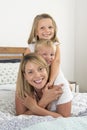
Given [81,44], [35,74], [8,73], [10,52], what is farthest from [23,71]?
[81,44]

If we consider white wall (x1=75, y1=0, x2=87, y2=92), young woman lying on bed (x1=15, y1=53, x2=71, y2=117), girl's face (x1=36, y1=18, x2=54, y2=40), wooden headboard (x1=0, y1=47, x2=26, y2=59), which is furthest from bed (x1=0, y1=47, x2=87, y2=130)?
white wall (x1=75, y1=0, x2=87, y2=92)

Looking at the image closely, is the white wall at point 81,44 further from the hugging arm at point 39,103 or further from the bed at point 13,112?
the hugging arm at point 39,103

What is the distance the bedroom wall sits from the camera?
10.4ft

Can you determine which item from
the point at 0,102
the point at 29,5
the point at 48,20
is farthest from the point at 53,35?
the point at 29,5

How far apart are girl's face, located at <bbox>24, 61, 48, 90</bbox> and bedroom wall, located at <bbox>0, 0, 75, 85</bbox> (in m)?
1.74

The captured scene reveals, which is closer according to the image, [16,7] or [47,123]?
[47,123]

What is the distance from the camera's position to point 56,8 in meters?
3.63

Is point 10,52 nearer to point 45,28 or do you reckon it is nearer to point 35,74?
point 45,28

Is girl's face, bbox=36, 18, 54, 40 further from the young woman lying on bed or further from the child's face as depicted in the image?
the young woman lying on bed

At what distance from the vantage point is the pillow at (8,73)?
8.96 feet

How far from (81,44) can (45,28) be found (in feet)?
6.60

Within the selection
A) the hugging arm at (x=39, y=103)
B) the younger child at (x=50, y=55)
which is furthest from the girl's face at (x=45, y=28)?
the hugging arm at (x=39, y=103)

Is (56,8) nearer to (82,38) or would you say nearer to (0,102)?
(82,38)

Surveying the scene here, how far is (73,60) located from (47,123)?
2.87 meters
